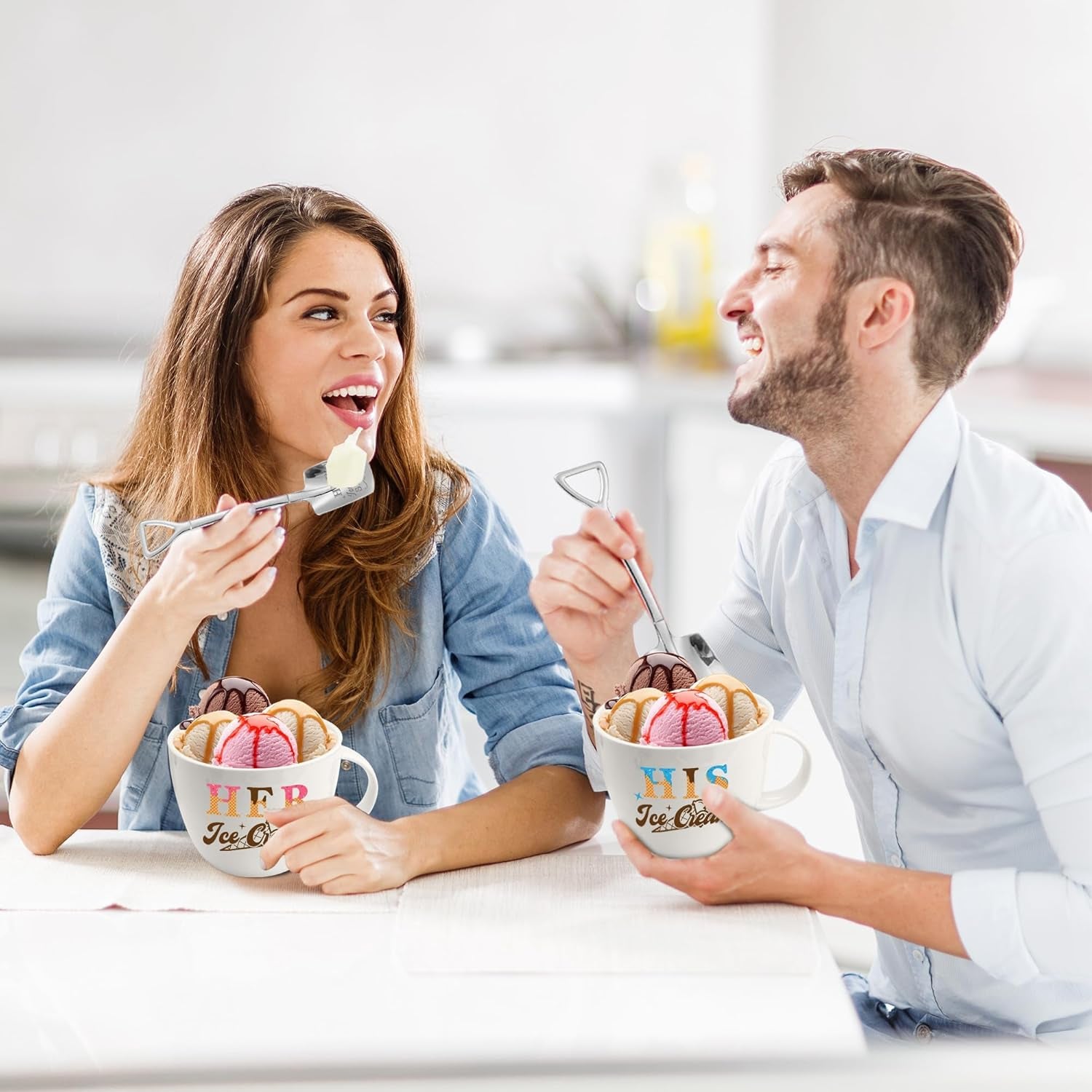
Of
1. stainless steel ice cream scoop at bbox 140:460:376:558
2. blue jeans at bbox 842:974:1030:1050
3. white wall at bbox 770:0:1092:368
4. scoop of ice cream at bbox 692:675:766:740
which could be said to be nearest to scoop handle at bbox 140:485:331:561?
stainless steel ice cream scoop at bbox 140:460:376:558

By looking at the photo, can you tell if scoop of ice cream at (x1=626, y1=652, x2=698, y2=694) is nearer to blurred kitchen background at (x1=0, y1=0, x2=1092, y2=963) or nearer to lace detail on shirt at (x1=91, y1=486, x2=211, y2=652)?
lace detail on shirt at (x1=91, y1=486, x2=211, y2=652)

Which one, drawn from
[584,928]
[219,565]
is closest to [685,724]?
[584,928]

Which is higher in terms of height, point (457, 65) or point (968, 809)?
point (457, 65)

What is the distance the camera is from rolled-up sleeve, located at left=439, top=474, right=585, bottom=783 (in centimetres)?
112

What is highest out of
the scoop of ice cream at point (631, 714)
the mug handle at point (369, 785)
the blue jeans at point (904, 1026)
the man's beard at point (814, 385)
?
the man's beard at point (814, 385)

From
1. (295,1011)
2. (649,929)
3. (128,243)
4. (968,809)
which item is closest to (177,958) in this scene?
(295,1011)

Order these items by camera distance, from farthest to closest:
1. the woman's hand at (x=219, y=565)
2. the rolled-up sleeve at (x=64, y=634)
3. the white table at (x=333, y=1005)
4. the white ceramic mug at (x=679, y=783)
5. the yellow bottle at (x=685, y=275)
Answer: the yellow bottle at (x=685, y=275)
the rolled-up sleeve at (x=64, y=634)
the woman's hand at (x=219, y=565)
the white ceramic mug at (x=679, y=783)
the white table at (x=333, y=1005)

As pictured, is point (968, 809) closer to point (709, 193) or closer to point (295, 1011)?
point (295, 1011)

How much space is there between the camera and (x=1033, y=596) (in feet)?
3.05

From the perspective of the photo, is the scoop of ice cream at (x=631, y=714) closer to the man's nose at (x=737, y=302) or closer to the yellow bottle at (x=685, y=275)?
the man's nose at (x=737, y=302)

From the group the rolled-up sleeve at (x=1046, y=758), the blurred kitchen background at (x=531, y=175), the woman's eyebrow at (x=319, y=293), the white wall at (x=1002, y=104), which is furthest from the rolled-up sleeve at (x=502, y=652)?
the white wall at (x=1002, y=104)

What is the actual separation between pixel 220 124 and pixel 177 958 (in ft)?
8.14

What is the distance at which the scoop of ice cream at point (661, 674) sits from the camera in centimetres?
93

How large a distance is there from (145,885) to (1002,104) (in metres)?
2.41
